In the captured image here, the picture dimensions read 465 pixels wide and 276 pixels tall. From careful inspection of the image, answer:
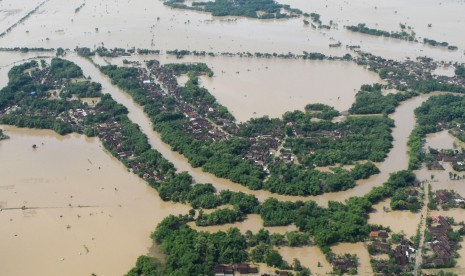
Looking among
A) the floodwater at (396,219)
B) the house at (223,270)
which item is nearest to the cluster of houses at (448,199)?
the floodwater at (396,219)

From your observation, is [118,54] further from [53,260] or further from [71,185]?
[53,260]

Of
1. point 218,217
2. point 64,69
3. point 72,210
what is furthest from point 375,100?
point 64,69

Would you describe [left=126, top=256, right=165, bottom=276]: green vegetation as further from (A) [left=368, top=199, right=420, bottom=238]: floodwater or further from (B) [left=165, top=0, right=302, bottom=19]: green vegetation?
(B) [left=165, top=0, right=302, bottom=19]: green vegetation

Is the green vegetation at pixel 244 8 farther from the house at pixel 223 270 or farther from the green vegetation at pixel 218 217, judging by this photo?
the house at pixel 223 270

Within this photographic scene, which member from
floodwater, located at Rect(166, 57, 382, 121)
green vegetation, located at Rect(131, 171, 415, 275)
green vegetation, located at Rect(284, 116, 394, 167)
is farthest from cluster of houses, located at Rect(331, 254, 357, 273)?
floodwater, located at Rect(166, 57, 382, 121)

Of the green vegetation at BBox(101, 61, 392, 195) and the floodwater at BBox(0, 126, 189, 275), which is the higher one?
the green vegetation at BBox(101, 61, 392, 195)
